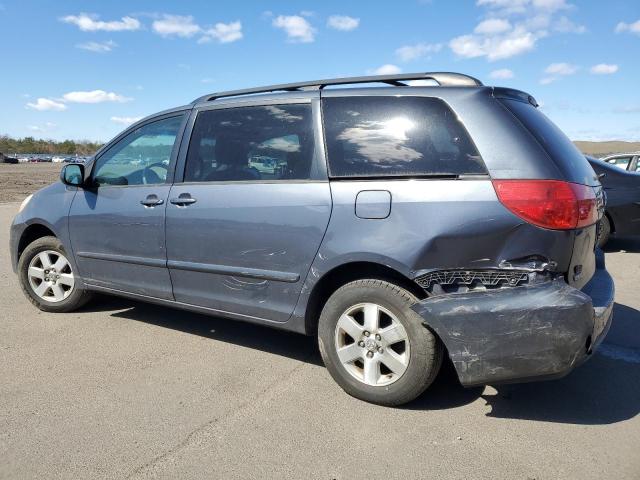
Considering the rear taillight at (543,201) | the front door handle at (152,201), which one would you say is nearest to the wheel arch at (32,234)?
the front door handle at (152,201)

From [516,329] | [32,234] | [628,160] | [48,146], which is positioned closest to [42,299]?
[32,234]

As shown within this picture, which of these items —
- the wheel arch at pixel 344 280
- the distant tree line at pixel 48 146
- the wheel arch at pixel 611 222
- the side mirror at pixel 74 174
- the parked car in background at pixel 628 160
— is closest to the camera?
the wheel arch at pixel 344 280

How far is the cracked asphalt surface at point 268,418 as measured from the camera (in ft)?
8.31

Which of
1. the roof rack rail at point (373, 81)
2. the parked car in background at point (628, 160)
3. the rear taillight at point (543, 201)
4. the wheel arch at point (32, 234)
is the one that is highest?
the roof rack rail at point (373, 81)

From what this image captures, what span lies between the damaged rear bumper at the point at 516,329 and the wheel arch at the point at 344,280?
0.25 meters

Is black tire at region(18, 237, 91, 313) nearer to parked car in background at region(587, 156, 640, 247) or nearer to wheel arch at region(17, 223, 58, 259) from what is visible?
Answer: wheel arch at region(17, 223, 58, 259)

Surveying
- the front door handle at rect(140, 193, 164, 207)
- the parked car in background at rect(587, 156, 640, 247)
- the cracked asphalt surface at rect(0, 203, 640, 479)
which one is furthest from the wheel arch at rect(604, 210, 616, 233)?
the front door handle at rect(140, 193, 164, 207)

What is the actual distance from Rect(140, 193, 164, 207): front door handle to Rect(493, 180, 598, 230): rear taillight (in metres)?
2.44

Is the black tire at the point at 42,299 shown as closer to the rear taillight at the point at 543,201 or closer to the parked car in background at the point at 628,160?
the rear taillight at the point at 543,201

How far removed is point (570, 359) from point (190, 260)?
2521 mm

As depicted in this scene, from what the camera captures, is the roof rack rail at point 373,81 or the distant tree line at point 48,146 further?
the distant tree line at point 48,146

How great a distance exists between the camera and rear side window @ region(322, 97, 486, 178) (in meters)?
2.94

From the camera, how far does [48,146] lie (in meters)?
138

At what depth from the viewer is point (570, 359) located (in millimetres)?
2674
